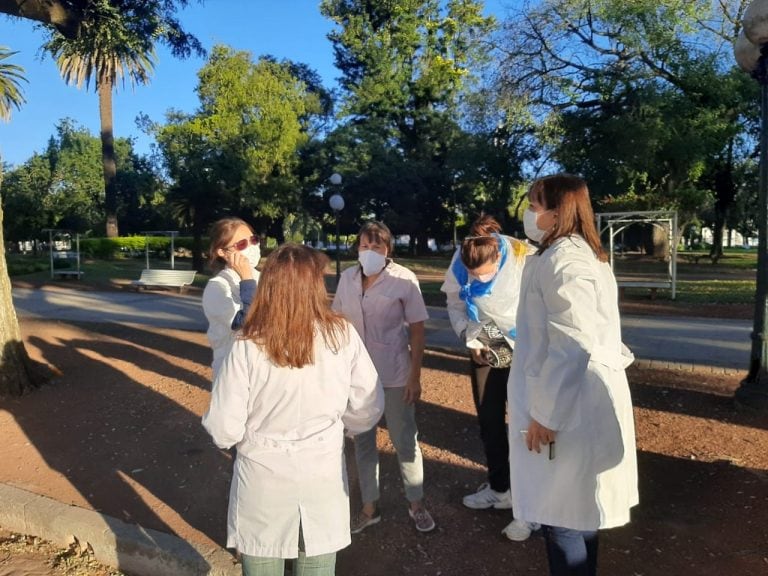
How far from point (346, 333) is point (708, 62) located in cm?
2088

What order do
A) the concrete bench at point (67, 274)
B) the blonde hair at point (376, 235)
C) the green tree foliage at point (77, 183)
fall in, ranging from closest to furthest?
1. the blonde hair at point (376, 235)
2. the concrete bench at point (67, 274)
3. the green tree foliage at point (77, 183)

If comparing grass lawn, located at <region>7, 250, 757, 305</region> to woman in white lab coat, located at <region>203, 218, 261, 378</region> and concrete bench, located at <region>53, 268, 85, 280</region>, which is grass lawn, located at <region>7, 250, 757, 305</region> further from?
woman in white lab coat, located at <region>203, 218, 261, 378</region>

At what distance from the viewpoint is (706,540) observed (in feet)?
10.6

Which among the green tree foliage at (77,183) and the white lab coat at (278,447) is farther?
the green tree foliage at (77,183)

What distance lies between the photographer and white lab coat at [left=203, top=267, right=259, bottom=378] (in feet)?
10.4

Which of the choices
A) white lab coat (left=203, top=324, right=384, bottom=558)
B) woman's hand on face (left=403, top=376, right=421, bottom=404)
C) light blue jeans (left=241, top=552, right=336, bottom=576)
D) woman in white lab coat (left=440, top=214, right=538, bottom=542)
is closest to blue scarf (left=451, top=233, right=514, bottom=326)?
woman in white lab coat (left=440, top=214, right=538, bottom=542)

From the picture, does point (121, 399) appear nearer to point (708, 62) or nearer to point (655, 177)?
point (708, 62)

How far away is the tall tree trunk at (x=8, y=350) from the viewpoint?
19.8 ft

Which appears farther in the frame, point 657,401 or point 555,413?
point 657,401

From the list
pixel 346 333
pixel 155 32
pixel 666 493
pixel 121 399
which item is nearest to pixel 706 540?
pixel 666 493

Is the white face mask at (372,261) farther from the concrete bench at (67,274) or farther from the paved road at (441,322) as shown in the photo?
the concrete bench at (67,274)

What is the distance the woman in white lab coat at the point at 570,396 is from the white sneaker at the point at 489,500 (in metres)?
1.13

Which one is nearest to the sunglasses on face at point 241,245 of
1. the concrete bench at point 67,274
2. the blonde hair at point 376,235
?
the blonde hair at point 376,235

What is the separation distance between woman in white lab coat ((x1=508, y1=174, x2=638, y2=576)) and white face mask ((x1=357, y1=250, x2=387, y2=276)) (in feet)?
3.53
